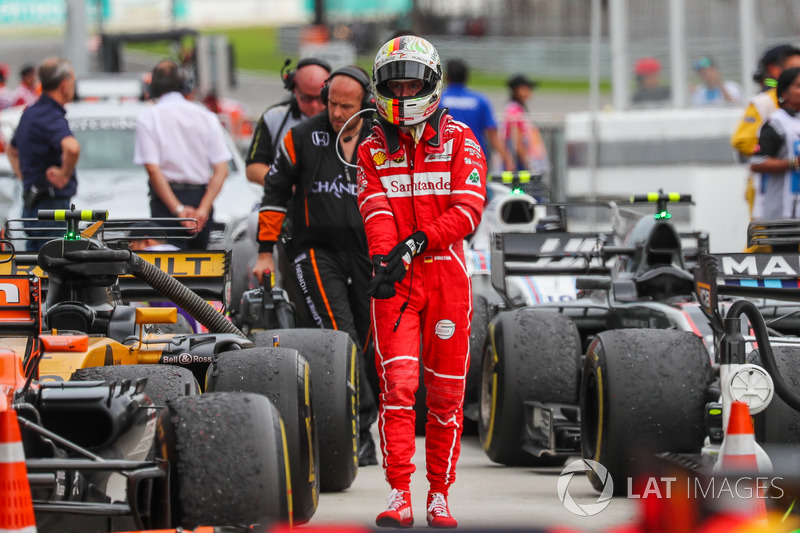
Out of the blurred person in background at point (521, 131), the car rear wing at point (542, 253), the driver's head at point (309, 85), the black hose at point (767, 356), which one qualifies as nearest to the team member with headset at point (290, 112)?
the driver's head at point (309, 85)

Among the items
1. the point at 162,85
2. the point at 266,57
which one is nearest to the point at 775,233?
the point at 162,85

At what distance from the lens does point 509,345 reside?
7273 mm

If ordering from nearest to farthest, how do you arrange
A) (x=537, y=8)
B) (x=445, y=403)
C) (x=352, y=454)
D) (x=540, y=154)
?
(x=445, y=403)
(x=352, y=454)
(x=540, y=154)
(x=537, y=8)

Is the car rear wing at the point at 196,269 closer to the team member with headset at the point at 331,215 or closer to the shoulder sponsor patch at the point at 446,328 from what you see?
the team member with headset at the point at 331,215

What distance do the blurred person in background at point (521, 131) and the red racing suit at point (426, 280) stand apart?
1156cm

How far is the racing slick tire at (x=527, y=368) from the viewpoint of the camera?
23.7 ft

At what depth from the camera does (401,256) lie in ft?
18.4

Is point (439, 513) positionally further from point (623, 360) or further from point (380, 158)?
point (380, 158)

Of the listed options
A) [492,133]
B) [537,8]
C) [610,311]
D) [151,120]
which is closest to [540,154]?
[492,133]

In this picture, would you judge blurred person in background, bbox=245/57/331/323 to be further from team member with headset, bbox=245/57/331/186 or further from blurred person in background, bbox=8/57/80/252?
blurred person in background, bbox=8/57/80/252

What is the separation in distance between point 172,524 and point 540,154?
14862 mm

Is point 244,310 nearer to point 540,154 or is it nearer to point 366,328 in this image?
point 366,328

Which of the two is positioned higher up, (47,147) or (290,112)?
(290,112)

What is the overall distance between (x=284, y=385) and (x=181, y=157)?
475 centimetres
